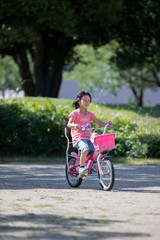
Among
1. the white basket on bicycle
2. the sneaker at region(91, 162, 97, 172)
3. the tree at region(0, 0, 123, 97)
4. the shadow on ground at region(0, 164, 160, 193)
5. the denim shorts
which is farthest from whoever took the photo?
the tree at region(0, 0, 123, 97)

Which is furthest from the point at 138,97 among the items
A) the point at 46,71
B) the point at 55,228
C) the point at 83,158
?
the point at 55,228

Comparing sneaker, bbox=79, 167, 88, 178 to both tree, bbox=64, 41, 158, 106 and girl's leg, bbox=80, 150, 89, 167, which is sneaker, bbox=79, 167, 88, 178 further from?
tree, bbox=64, 41, 158, 106

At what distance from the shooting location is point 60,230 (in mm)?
4391

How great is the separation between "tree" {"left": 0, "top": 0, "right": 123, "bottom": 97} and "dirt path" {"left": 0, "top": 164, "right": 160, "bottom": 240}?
11196 mm

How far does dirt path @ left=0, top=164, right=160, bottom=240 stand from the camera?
4.27 m

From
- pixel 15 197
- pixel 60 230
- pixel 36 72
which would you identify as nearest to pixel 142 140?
pixel 15 197

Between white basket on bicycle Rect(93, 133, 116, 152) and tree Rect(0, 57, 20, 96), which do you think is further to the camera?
tree Rect(0, 57, 20, 96)

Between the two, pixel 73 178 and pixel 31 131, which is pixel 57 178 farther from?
pixel 31 131

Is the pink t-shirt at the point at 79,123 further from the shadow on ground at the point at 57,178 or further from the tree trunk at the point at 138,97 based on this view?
the tree trunk at the point at 138,97

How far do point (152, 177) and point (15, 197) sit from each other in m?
3.39

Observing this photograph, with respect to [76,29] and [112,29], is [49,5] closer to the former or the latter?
[76,29]

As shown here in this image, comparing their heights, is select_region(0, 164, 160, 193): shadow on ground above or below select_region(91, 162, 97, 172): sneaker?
below

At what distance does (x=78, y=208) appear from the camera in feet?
18.0

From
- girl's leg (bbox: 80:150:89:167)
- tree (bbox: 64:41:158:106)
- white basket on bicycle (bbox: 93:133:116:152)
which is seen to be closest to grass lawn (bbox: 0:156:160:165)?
girl's leg (bbox: 80:150:89:167)
